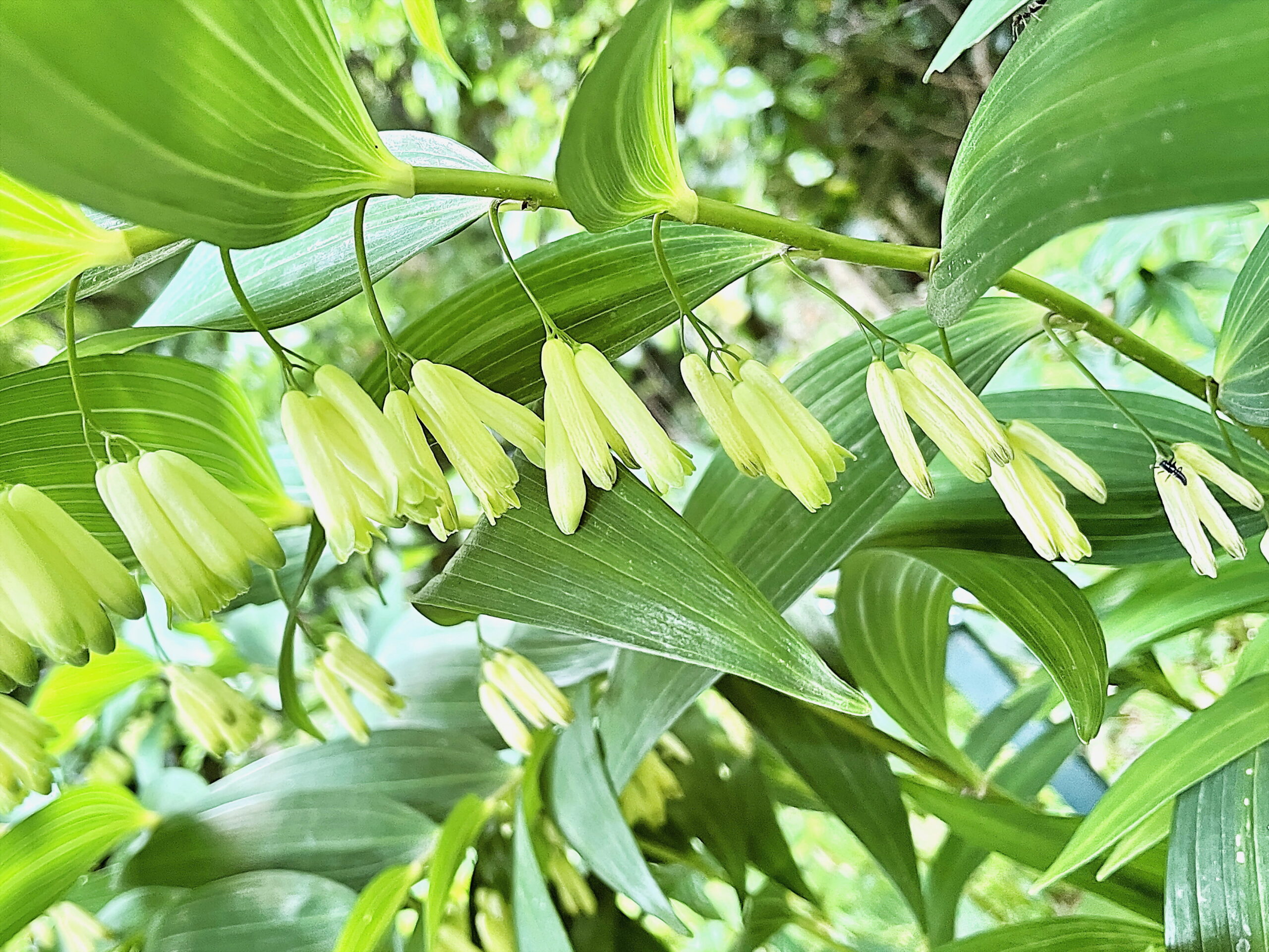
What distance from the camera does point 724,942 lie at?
87cm

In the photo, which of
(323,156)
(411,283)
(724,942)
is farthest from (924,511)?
(411,283)

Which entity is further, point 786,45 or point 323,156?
point 786,45

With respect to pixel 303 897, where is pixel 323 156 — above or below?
above

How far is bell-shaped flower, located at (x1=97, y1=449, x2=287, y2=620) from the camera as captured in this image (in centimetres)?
23

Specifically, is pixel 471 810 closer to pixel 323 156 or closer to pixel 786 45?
pixel 323 156

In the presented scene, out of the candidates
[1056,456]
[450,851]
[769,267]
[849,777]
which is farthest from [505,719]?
[769,267]

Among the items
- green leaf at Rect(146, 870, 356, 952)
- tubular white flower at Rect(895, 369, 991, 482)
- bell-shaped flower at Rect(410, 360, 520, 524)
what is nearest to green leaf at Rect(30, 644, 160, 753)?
green leaf at Rect(146, 870, 356, 952)

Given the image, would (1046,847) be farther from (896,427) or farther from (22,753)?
(22,753)

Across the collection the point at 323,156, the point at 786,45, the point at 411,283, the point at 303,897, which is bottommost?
the point at 303,897

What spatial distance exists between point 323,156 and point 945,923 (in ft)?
1.73

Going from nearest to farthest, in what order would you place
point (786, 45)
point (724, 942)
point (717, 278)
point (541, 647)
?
point (717, 278)
point (541, 647)
point (724, 942)
point (786, 45)

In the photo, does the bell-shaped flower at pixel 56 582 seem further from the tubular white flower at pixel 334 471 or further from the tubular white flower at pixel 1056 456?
the tubular white flower at pixel 1056 456

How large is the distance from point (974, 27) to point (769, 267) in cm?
118

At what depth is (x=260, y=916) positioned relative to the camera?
433 millimetres
